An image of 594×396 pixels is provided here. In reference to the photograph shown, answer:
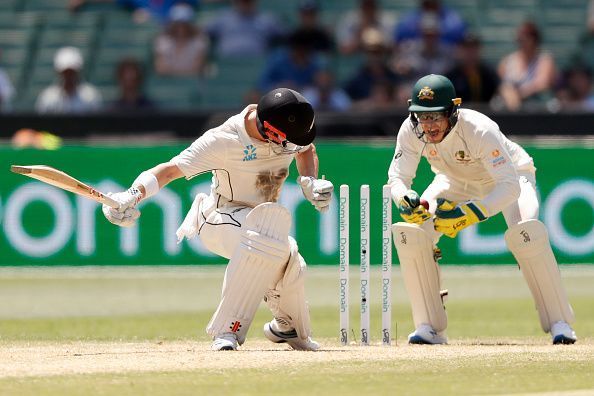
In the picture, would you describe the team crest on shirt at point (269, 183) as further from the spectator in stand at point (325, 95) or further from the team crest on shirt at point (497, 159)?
the spectator in stand at point (325, 95)

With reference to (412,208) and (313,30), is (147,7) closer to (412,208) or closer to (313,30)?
(313,30)

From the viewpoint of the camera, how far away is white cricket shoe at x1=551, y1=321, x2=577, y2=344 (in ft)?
26.6

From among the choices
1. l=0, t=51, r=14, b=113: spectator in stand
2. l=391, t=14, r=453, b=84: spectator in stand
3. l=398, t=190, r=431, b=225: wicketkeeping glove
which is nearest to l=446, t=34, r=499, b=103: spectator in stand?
l=391, t=14, r=453, b=84: spectator in stand

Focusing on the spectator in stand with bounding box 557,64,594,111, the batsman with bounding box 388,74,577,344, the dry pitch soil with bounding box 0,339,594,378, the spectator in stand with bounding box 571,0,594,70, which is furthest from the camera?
the spectator in stand with bounding box 571,0,594,70

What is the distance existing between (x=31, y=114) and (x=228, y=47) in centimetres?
310

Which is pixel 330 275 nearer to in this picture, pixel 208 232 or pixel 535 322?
pixel 535 322

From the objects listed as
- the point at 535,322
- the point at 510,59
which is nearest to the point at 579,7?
the point at 510,59

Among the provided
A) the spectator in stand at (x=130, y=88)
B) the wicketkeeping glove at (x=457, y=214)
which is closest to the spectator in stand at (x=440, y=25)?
the spectator in stand at (x=130, y=88)

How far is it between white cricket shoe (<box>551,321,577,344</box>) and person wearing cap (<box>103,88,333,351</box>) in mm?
1611

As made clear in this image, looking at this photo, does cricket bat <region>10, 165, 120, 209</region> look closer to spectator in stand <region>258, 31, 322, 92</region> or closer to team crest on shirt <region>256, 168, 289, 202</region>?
team crest on shirt <region>256, 168, 289, 202</region>

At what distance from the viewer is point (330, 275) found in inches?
543

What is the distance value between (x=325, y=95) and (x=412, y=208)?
7.93 metres

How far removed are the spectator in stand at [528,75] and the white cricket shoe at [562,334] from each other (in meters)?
7.66

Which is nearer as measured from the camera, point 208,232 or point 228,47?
point 208,232
